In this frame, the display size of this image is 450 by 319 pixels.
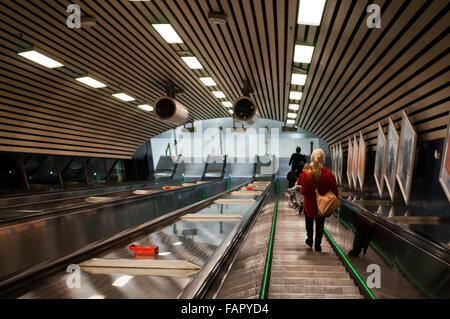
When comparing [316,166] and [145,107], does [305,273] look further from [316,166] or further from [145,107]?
[145,107]

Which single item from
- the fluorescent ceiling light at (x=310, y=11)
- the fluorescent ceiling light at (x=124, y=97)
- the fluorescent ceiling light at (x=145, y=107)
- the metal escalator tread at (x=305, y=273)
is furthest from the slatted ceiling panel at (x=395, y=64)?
the fluorescent ceiling light at (x=145, y=107)

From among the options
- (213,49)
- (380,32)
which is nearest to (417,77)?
(380,32)

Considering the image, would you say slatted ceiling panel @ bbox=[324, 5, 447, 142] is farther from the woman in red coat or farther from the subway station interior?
the woman in red coat

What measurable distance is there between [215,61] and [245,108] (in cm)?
147

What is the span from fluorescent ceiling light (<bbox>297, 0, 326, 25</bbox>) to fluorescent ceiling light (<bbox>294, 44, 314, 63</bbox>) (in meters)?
1.09

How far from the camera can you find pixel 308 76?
7355 millimetres

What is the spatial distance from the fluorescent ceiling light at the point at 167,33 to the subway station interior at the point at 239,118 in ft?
0.11

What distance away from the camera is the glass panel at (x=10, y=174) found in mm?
7496

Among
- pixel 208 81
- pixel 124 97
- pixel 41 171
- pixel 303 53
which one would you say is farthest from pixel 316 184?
pixel 41 171

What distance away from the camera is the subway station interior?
2252mm

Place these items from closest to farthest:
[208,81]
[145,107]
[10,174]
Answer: [10,174], [208,81], [145,107]

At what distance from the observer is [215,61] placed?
22.2 ft

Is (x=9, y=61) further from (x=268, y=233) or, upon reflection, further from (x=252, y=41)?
(x=268, y=233)

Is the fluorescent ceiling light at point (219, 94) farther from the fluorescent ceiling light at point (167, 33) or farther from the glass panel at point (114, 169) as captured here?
the glass panel at point (114, 169)
